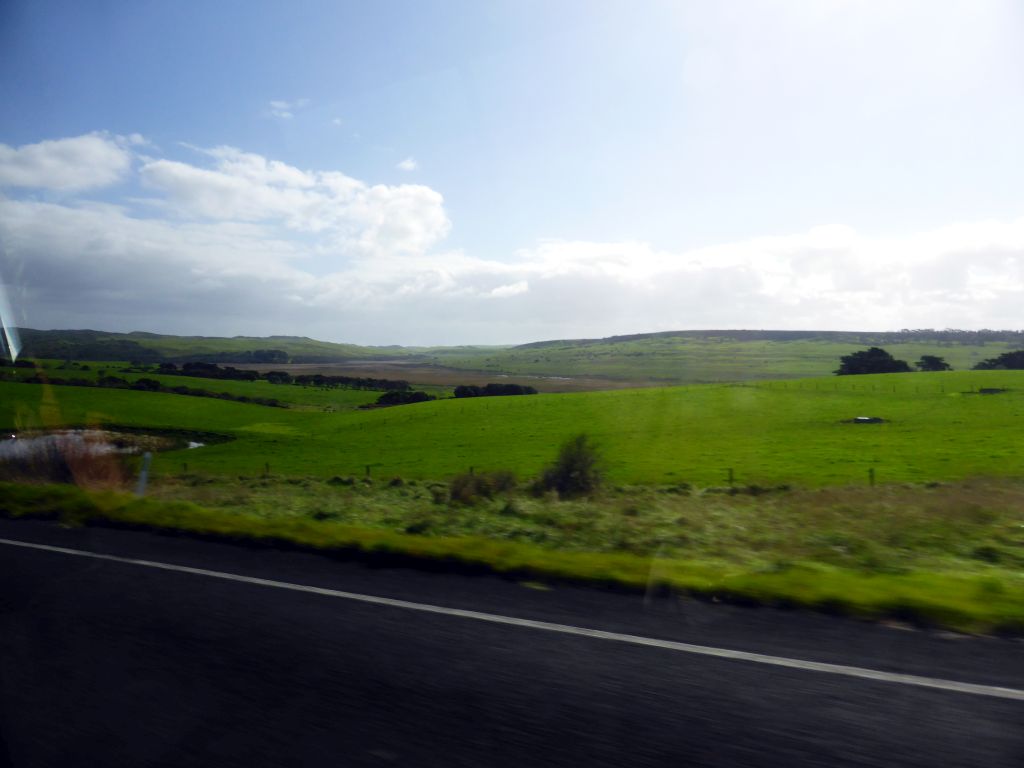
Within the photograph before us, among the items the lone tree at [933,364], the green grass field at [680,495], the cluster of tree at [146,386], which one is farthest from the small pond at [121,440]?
the lone tree at [933,364]

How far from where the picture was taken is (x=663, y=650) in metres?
5.42

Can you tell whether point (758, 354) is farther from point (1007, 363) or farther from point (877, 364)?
point (1007, 363)

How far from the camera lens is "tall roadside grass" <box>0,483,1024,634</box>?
245 inches

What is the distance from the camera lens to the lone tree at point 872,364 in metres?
85.1

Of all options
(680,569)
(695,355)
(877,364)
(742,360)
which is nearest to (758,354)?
(695,355)

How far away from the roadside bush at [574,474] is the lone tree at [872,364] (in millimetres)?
71260

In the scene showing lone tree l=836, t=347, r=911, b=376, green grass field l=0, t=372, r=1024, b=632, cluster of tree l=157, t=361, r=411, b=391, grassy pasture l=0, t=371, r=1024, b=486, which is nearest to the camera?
green grass field l=0, t=372, r=1024, b=632

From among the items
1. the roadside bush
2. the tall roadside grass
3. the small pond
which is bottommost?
the small pond

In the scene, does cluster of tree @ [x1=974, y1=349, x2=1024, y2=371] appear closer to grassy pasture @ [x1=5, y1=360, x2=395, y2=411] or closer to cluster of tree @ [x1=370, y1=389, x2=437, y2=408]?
grassy pasture @ [x1=5, y1=360, x2=395, y2=411]

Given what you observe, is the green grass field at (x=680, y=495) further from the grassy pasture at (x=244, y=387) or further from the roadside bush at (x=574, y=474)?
the grassy pasture at (x=244, y=387)

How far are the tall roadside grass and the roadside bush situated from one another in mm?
12227

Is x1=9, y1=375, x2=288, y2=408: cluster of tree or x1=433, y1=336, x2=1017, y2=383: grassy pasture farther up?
x1=433, y1=336, x2=1017, y2=383: grassy pasture

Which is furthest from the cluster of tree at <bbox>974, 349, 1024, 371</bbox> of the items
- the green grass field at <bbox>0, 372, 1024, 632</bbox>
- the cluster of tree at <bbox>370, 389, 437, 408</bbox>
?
the cluster of tree at <bbox>370, 389, 437, 408</bbox>

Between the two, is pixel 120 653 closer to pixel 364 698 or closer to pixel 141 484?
pixel 364 698
